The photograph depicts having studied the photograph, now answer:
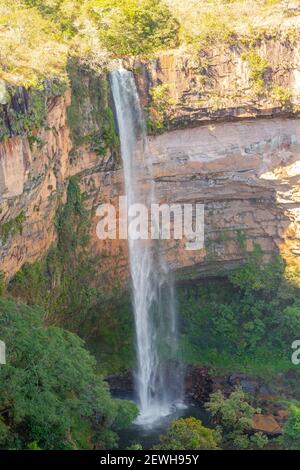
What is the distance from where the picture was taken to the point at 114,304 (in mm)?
17031

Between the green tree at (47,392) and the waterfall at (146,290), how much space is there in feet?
15.1

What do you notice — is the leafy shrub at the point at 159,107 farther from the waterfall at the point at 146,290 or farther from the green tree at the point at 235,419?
the green tree at the point at 235,419

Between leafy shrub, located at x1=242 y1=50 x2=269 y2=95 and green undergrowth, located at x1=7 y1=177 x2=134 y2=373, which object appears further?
leafy shrub, located at x1=242 y1=50 x2=269 y2=95

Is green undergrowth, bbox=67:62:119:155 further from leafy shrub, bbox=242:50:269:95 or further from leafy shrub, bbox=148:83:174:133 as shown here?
Result: leafy shrub, bbox=242:50:269:95

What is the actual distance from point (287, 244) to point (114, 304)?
219 inches

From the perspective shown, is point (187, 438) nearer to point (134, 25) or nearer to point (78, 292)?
point (78, 292)

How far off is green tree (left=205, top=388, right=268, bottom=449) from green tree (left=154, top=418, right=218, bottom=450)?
6.27 ft

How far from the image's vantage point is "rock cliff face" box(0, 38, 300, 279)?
582 inches

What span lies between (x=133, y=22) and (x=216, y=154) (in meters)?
4.29

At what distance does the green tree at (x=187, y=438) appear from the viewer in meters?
11.3

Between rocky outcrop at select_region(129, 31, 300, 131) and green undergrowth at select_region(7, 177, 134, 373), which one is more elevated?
rocky outcrop at select_region(129, 31, 300, 131)

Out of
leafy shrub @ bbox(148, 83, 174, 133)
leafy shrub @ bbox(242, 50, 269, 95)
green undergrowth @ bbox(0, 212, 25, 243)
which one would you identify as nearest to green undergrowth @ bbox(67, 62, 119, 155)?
leafy shrub @ bbox(148, 83, 174, 133)
